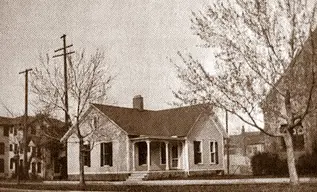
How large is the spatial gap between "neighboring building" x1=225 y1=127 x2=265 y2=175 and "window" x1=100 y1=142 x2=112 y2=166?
776 cm

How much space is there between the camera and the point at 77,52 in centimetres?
2177

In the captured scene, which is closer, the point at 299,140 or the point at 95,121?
the point at 299,140

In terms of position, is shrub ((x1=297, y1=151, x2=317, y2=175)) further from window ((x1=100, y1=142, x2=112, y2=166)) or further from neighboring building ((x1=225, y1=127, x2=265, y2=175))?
window ((x1=100, y1=142, x2=112, y2=166))

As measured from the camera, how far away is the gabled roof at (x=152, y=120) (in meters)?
26.1

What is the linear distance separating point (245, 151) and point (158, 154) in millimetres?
45051

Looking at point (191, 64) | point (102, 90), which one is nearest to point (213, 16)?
point (191, 64)

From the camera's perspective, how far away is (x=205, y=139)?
28.4 meters

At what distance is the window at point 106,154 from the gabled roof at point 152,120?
5.37ft

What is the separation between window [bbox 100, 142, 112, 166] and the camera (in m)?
26.1

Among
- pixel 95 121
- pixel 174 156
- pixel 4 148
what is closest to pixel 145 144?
pixel 174 156

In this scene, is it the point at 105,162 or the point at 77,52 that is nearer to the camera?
the point at 77,52

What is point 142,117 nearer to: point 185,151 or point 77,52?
point 185,151

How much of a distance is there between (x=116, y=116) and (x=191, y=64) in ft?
42.2

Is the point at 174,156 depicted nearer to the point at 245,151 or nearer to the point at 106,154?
the point at 106,154
